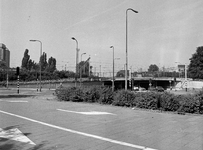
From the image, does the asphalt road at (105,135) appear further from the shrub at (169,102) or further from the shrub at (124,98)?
the shrub at (124,98)

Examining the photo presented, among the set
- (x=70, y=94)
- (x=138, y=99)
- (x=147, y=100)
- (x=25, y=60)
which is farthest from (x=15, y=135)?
(x=25, y=60)

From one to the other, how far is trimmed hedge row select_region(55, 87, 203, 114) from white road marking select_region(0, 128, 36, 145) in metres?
6.90

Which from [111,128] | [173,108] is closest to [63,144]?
[111,128]

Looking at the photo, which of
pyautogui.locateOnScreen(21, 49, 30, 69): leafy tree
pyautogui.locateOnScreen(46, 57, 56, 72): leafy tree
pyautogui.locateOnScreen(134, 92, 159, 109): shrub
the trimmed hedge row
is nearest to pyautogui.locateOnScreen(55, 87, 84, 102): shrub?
the trimmed hedge row

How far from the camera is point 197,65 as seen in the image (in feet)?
223

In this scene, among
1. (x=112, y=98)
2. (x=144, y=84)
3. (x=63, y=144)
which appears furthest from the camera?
(x=144, y=84)

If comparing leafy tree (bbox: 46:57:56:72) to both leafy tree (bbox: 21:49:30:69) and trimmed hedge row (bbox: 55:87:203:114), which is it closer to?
leafy tree (bbox: 21:49:30:69)

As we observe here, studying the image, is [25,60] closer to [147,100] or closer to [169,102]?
[147,100]

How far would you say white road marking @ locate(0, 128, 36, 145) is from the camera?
219 inches

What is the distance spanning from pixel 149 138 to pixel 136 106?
20.9ft

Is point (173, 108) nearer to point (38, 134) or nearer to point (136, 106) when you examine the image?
point (136, 106)

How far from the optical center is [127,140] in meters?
5.59

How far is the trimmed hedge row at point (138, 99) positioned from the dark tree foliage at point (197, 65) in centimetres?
5752

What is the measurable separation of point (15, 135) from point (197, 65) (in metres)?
69.6
